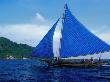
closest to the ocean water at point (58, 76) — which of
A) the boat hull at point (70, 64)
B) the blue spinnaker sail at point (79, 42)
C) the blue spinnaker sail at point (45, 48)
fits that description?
the boat hull at point (70, 64)

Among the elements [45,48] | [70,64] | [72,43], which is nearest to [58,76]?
[45,48]

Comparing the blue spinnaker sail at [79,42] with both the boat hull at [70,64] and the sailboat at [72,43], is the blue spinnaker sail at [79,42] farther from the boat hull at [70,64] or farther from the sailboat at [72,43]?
the boat hull at [70,64]

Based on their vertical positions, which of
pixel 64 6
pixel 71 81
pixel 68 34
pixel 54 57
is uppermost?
pixel 64 6

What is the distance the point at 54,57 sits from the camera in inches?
3681

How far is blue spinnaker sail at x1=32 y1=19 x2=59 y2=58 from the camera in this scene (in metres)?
90.2

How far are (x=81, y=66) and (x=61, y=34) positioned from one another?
37.3 ft

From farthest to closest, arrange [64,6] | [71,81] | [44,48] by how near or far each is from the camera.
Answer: [64,6] < [44,48] < [71,81]

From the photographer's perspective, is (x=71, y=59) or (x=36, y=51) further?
(x=71, y=59)

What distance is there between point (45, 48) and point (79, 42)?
9285 millimetres

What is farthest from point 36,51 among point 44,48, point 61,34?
point 61,34

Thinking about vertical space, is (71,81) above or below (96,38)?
below

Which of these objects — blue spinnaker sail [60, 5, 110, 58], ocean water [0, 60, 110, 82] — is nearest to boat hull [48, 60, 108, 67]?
ocean water [0, 60, 110, 82]

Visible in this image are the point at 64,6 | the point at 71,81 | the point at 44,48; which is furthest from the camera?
the point at 64,6

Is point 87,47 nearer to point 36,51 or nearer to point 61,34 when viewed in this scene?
point 61,34
